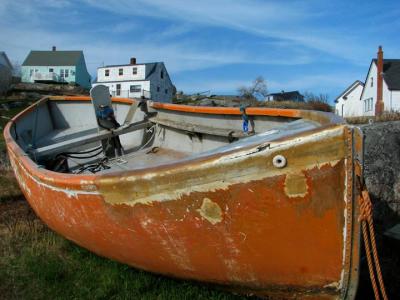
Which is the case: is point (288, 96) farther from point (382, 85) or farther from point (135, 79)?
point (382, 85)

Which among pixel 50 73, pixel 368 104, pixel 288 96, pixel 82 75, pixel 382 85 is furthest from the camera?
pixel 288 96

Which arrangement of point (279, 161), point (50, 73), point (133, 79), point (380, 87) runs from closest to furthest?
point (279, 161) < point (380, 87) < point (133, 79) < point (50, 73)

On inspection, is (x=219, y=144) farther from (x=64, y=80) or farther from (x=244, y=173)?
(x=64, y=80)

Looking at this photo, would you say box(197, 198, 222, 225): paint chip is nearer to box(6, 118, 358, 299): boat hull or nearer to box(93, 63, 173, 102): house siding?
box(6, 118, 358, 299): boat hull

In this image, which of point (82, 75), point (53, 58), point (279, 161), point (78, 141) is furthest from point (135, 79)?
point (279, 161)

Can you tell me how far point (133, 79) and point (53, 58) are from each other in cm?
1838

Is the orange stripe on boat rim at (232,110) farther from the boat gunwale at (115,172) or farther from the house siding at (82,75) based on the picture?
the house siding at (82,75)

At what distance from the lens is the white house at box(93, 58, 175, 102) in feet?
150

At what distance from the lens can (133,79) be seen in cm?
4628

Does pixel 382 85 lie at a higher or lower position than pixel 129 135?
higher

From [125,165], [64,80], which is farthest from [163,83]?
[125,165]

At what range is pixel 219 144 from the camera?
5.31 m

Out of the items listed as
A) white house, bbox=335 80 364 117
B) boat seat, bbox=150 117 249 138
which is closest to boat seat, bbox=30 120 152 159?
boat seat, bbox=150 117 249 138

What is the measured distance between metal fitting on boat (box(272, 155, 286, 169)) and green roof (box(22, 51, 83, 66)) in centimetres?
5916
